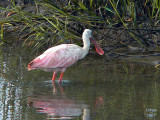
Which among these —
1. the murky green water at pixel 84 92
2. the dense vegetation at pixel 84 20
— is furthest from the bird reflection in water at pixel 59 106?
the dense vegetation at pixel 84 20

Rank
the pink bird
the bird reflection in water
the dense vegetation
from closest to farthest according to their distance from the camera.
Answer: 1. the bird reflection in water
2. the pink bird
3. the dense vegetation

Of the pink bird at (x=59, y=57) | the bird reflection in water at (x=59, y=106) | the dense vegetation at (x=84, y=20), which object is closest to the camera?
the bird reflection in water at (x=59, y=106)

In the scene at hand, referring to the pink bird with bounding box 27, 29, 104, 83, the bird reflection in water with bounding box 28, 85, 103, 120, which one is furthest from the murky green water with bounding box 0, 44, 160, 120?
the pink bird with bounding box 27, 29, 104, 83

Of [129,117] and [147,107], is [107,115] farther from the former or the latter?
[147,107]

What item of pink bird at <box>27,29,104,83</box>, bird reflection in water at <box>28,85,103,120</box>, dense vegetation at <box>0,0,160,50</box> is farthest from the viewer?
dense vegetation at <box>0,0,160,50</box>

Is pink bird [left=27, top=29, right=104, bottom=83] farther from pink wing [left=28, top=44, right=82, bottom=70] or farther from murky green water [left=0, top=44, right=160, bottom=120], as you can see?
murky green water [left=0, top=44, right=160, bottom=120]

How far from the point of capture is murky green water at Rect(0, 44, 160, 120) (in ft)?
14.8

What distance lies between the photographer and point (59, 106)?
4.83m

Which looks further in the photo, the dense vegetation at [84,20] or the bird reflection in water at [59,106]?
the dense vegetation at [84,20]

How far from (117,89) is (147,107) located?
1.10m

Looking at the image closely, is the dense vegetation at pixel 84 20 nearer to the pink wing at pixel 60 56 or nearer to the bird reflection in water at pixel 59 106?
the pink wing at pixel 60 56

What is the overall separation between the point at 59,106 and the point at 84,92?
0.95 meters

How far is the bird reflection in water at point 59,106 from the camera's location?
4418 mm

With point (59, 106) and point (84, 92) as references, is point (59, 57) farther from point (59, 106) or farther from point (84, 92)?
point (59, 106)
